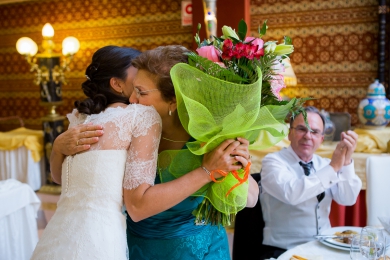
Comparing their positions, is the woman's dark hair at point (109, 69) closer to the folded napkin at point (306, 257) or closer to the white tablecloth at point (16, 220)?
the folded napkin at point (306, 257)

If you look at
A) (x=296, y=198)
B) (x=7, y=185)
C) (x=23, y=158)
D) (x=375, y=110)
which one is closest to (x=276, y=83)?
(x=296, y=198)

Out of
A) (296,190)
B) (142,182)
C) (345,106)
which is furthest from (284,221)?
(345,106)

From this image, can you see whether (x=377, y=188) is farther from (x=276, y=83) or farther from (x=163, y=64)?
(x=163, y=64)

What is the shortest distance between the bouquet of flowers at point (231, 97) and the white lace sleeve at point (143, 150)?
0.10 metres

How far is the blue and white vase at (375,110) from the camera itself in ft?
14.6

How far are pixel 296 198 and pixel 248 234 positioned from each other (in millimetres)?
387

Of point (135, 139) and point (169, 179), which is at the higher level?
point (135, 139)

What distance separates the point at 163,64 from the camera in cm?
147

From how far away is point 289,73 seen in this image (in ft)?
17.3

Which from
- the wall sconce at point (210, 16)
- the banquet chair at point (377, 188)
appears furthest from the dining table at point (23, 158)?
the banquet chair at point (377, 188)

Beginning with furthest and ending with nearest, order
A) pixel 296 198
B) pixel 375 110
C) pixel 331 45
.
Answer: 1. pixel 331 45
2. pixel 375 110
3. pixel 296 198

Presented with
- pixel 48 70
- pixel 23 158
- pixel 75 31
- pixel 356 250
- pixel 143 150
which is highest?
pixel 75 31

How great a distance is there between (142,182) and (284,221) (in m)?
1.48

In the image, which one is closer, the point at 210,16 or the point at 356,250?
the point at 356,250
